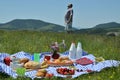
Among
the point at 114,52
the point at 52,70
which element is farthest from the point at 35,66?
the point at 114,52

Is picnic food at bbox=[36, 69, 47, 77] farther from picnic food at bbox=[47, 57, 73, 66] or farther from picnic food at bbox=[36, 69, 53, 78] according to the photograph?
picnic food at bbox=[47, 57, 73, 66]

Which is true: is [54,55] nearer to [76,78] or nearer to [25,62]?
[25,62]

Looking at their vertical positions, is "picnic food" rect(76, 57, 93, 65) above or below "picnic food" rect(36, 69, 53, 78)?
below

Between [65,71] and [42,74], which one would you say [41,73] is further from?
[65,71]

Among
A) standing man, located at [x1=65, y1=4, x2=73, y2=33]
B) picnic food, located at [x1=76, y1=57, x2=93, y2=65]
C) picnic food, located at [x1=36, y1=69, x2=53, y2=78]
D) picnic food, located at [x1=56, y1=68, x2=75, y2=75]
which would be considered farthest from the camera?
standing man, located at [x1=65, y1=4, x2=73, y2=33]

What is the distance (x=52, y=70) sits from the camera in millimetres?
10414

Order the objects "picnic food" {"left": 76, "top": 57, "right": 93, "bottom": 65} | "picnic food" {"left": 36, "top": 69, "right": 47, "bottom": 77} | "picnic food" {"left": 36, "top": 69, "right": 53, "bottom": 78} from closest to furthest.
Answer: "picnic food" {"left": 36, "top": 69, "right": 53, "bottom": 78} → "picnic food" {"left": 36, "top": 69, "right": 47, "bottom": 77} → "picnic food" {"left": 76, "top": 57, "right": 93, "bottom": 65}

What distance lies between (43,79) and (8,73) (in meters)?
1.05

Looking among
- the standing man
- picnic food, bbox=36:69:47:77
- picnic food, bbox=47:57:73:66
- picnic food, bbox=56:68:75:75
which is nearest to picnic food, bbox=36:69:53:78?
picnic food, bbox=36:69:47:77

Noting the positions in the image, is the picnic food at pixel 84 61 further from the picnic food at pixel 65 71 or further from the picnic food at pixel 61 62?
the picnic food at pixel 65 71

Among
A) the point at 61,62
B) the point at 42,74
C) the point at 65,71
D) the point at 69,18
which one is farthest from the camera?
the point at 69,18

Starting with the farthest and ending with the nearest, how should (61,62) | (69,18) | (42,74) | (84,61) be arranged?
(69,18) → (84,61) → (61,62) → (42,74)

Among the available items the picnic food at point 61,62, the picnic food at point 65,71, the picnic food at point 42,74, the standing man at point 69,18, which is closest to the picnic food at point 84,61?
the picnic food at point 61,62

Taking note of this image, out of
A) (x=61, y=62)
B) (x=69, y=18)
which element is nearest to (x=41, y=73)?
(x=61, y=62)
